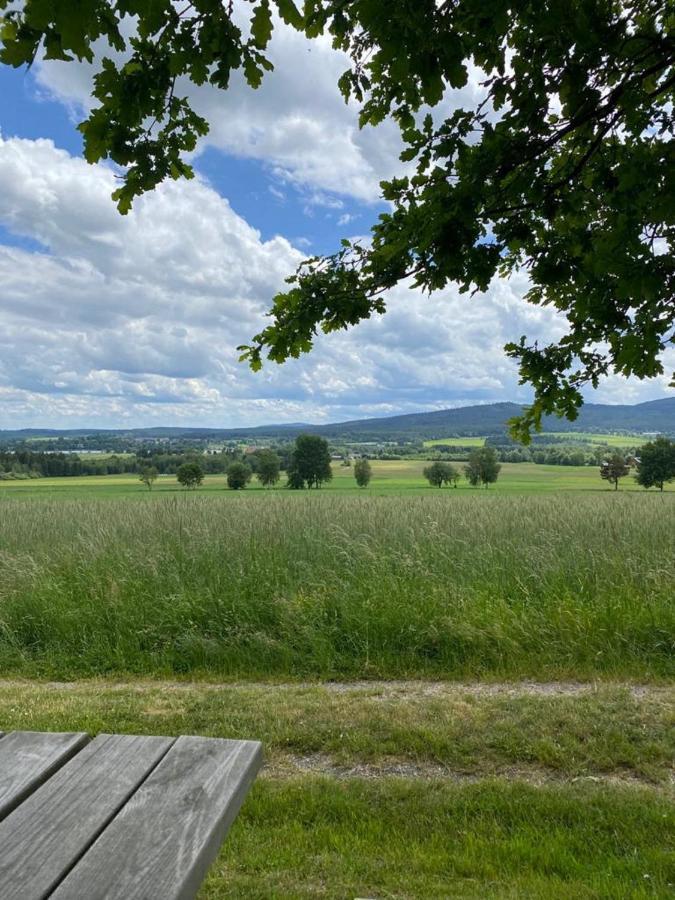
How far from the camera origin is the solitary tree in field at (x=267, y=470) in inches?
1967

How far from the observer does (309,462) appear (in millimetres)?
50500

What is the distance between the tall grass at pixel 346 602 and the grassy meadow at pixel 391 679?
32 mm

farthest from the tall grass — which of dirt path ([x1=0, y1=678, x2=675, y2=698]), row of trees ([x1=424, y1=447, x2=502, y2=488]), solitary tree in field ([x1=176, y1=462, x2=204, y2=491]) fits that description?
row of trees ([x1=424, y1=447, x2=502, y2=488])

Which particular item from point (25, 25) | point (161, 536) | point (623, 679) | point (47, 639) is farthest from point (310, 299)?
point (161, 536)

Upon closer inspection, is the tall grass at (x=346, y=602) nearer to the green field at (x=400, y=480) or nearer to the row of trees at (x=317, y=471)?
the green field at (x=400, y=480)

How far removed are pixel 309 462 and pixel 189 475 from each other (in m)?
9.82

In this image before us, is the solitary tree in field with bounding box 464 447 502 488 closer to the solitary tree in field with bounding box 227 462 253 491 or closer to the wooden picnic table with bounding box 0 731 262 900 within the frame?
the solitary tree in field with bounding box 227 462 253 491

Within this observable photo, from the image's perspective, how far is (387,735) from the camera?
4.28 metres

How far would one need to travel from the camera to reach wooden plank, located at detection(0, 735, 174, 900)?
1.39 m

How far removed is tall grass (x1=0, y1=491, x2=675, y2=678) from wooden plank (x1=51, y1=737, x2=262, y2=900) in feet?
13.2

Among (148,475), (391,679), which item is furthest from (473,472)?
(391,679)

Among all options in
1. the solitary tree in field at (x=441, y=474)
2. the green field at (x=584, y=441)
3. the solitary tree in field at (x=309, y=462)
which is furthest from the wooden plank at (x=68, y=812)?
the green field at (x=584, y=441)

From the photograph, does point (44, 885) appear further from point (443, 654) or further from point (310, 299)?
point (443, 654)

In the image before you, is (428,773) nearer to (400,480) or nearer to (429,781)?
(429,781)
